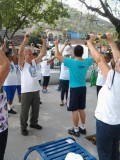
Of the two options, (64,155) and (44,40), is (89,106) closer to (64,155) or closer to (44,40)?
(44,40)

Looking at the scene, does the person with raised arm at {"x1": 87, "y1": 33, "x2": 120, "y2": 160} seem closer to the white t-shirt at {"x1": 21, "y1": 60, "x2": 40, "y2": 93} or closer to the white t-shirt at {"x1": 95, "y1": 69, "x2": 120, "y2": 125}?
the white t-shirt at {"x1": 95, "y1": 69, "x2": 120, "y2": 125}

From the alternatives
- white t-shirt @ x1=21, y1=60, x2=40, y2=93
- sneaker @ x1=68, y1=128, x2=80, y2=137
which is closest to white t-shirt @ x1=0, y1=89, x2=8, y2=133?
white t-shirt @ x1=21, y1=60, x2=40, y2=93

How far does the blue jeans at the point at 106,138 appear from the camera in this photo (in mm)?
2557

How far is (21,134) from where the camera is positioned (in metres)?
4.84

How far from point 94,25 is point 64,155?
3.82 metres

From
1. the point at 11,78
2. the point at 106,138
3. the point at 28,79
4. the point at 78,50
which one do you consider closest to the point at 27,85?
the point at 28,79

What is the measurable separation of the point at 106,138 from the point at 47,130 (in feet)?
8.85

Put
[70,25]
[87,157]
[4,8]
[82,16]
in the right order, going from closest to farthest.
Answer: [87,157] → [82,16] → [70,25] → [4,8]

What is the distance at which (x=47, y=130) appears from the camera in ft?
16.8

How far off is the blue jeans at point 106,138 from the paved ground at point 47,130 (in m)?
1.39

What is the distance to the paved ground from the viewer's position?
13.7 ft

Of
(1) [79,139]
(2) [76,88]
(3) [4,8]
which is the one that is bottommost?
(1) [79,139]

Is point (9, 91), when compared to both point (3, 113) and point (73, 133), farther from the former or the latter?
point (3, 113)

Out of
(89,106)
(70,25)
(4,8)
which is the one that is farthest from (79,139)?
(4,8)
